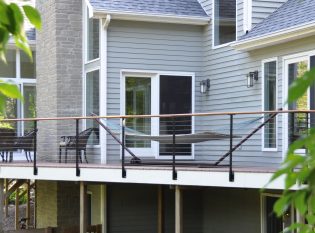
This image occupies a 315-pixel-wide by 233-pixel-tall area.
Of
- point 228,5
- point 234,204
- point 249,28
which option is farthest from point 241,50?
point 234,204

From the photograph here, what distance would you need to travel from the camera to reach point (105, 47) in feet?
40.2

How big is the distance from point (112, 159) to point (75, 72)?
2342mm

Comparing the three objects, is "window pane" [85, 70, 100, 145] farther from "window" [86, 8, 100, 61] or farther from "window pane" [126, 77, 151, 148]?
"window pane" [126, 77, 151, 148]

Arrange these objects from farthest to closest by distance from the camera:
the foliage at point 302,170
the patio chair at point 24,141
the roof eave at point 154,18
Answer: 1. the patio chair at point 24,141
2. the roof eave at point 154,18
3. the foliage at point 302,170

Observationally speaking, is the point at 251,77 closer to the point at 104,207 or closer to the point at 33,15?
the point at 104,207

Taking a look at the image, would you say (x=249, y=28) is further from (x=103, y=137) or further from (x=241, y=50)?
(x=103, y=137)

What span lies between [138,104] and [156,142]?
0.87 m

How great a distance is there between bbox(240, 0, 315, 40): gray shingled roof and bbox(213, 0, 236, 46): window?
0.90m

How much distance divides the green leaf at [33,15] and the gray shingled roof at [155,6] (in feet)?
35.6

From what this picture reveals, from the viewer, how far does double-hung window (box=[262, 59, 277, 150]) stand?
36.1 ft

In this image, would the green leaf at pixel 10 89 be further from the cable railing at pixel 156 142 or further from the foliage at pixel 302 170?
the cable railing at pixel 156 142

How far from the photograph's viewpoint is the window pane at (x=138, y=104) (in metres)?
12.4

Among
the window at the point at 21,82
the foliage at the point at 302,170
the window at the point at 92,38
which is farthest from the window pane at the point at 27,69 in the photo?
the foliage at the point at 302,170

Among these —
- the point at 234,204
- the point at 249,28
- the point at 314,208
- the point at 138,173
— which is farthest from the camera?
the point at 234,204
